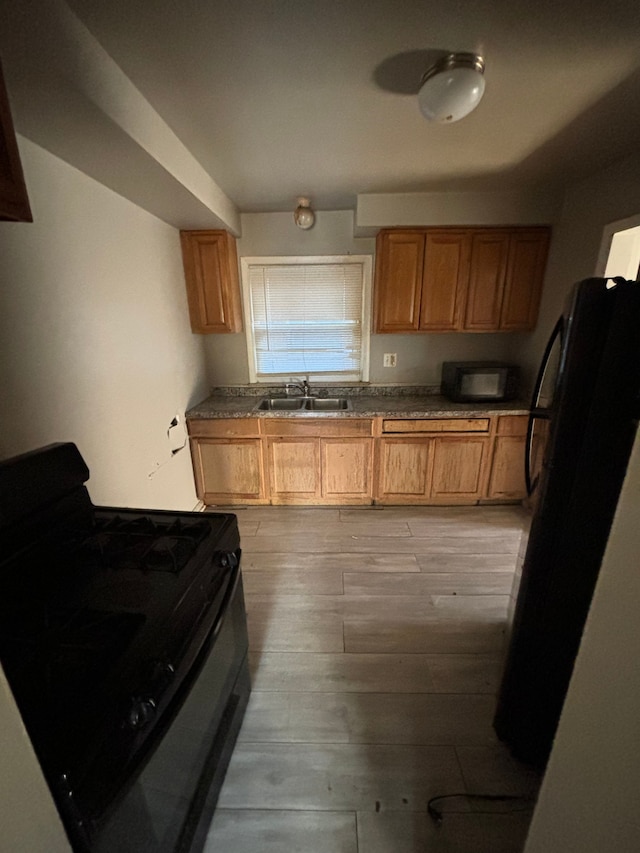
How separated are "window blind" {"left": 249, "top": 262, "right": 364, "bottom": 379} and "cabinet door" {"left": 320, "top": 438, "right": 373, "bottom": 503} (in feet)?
2.67

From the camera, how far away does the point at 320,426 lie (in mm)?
2830

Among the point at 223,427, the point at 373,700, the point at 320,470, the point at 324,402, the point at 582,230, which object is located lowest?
the point at 373,700

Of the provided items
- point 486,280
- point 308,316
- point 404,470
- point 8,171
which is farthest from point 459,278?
point 8,171

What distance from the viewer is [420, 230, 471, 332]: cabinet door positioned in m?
2.75

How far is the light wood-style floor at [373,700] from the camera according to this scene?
113 cm

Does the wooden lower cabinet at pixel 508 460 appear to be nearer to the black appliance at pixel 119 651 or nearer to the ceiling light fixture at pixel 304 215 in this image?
the ceiling light fixture at pixel 304 215

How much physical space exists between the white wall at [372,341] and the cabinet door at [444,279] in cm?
31

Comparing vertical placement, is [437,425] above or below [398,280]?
below

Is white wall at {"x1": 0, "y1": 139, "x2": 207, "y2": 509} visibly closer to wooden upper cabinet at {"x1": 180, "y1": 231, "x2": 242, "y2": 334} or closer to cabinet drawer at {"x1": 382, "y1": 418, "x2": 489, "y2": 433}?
wooden upper cabinet at {"x1": 180, "y1": 231, "x2": 242, "y2": 334}

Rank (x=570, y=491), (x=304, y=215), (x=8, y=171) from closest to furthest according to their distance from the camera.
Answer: (x=8, y=171) → (x=570, y=491) → (x=304, y=215)

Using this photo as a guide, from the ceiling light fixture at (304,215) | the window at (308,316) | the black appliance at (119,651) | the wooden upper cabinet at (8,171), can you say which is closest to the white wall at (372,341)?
the window at (308,316)

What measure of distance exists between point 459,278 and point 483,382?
0.89 meters

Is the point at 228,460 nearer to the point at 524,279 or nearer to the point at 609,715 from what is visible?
the point at 609,715

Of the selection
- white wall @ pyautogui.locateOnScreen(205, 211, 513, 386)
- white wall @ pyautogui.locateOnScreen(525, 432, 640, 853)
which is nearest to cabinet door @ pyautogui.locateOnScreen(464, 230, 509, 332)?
white wall @ pyautogui.locateOnScreen(205, 211, 513, 386)
